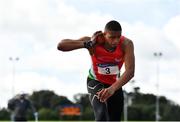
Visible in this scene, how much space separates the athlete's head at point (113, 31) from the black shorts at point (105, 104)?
4.23ft

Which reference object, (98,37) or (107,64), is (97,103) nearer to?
(107,64)

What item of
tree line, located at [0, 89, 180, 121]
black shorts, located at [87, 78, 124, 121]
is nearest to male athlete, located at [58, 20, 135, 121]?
black shorts, located at [87, 78, 124, 121]

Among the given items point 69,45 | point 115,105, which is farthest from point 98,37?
point 115,105

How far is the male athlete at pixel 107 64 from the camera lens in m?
8.77

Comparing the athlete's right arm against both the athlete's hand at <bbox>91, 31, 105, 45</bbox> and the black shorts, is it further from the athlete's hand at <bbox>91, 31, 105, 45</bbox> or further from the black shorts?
the black shorts

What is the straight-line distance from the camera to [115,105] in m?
10.1

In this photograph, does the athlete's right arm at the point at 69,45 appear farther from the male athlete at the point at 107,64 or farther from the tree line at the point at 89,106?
the tree line at the point at 89,106

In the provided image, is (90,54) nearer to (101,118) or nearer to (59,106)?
(101,118)

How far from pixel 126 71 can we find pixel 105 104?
101 cm

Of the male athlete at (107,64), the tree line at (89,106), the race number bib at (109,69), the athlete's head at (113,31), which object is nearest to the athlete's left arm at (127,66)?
the male athlete at (107,64)

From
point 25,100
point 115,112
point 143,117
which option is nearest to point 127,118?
point 143,117

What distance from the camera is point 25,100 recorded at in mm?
28047

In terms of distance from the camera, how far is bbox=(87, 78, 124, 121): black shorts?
9.95 metres

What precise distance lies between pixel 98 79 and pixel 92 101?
355 millimetres
